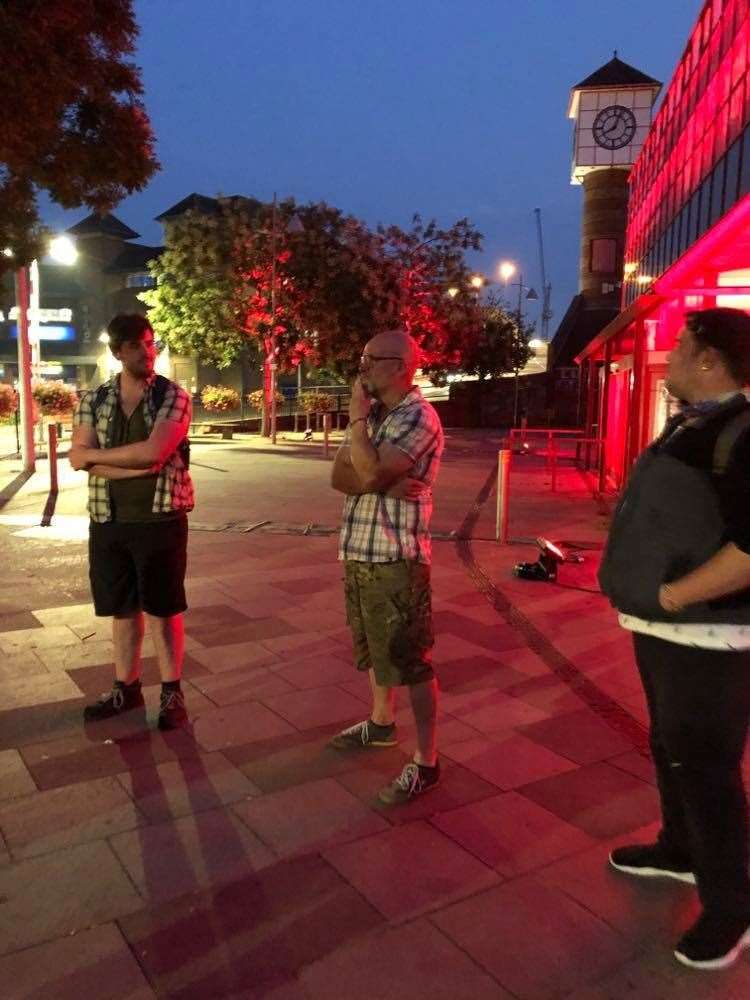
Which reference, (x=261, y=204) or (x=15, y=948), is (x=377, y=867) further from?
(x=261, y=204)

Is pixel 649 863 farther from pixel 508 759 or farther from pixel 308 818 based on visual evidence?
pixel 308 818

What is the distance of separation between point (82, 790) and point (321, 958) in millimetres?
1457

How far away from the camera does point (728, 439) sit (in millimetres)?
2215

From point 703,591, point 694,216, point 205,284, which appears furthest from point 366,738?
point 205,284

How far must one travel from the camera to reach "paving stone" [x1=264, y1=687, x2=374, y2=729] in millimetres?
4270

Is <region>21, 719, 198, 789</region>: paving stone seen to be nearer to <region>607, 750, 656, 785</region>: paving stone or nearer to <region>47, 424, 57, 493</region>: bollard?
<region>607, 750, 656, 785</region>: paving stone

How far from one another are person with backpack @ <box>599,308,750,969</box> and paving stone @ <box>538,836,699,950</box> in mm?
163

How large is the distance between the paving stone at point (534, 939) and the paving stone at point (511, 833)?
16 cm

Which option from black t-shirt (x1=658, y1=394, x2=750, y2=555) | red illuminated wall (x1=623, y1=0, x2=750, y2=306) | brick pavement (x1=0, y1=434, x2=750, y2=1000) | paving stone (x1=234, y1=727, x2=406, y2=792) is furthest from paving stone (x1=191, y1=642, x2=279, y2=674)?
red illuminated wall (x1=623, y1=0, x2=750, y2=306)

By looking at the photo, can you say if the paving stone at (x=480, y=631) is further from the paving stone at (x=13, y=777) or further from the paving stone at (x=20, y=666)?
the paving stone at (x=13, y=777)

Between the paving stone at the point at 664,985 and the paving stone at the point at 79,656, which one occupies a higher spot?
the paving stone at the point at 79,656

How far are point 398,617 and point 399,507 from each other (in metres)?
0.43

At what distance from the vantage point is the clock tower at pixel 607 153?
44.0 meters

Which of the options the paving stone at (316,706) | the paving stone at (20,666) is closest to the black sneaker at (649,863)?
the paving stone at (316,706)
